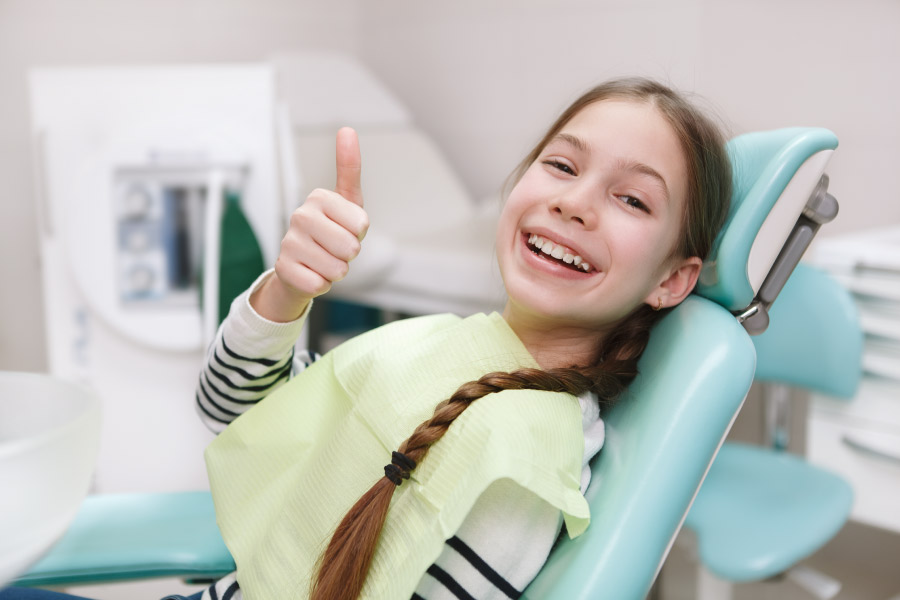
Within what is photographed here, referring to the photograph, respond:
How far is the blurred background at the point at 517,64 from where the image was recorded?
1808mm

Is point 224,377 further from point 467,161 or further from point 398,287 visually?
point 467,161

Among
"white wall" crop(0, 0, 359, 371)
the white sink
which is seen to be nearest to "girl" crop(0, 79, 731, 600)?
the white sink

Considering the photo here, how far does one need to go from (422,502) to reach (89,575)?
0.40 meters

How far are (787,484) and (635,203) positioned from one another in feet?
2.62

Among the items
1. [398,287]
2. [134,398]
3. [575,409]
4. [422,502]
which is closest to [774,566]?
[575,409]

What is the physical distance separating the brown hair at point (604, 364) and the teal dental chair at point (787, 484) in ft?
1.63

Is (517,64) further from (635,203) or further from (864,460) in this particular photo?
(635,203)

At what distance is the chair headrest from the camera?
73cm

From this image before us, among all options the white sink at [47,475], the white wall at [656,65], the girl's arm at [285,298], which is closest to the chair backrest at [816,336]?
the white wall at [656,65]

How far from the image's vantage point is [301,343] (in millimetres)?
1808

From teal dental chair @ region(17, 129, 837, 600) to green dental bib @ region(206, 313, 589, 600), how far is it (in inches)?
1.6

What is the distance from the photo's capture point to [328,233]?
719 millimetres

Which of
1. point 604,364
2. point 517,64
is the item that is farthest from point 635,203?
point 517,64

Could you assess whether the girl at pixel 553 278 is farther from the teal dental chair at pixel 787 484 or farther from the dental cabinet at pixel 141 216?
the dental cabinet at pixel 141 216
